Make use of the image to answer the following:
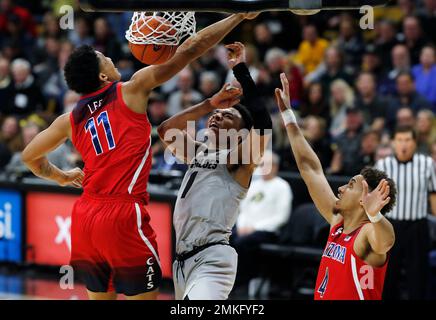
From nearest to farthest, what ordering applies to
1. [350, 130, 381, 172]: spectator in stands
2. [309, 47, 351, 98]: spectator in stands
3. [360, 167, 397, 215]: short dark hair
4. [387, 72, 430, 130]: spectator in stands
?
[360, 167, 397, 215]: short dark hair < [350, 130, 381, 172]: spectator in stands < [387, 72, 430, 130]: spectator in stands < [309, 47, 351, 98]: spectator in stands

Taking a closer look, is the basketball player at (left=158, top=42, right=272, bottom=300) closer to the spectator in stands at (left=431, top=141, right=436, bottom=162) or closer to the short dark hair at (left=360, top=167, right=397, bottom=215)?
the short dark hair at (left=360, top=167, right=397, bottom=215)

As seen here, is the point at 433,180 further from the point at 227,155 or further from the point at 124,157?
the point at 124,157

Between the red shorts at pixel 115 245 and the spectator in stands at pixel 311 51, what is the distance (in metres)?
7.75

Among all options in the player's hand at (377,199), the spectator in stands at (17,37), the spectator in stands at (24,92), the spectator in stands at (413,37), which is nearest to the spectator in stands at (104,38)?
the spectator in stands at (24,92)

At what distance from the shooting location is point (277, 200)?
1018cm

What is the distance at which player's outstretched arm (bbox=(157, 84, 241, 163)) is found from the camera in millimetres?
6169

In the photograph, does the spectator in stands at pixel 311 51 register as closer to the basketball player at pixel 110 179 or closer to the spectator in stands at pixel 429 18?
the spectator in stands at pixel 429 18

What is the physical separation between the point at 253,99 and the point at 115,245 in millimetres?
1235

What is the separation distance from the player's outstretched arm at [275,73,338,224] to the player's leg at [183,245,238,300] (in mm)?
645

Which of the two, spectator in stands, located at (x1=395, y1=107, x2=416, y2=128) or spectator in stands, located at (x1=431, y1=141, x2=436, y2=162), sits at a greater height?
spectator in stands, located at (x1=395, y1=107, x2=416, y2=128)

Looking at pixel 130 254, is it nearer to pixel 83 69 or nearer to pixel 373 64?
pixel 83 69

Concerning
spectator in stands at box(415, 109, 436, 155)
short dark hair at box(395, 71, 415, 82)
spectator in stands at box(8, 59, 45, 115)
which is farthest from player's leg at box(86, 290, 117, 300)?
spectator in stands at box(8, 59, 45, 115)

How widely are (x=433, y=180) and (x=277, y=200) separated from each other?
1711 millimetres

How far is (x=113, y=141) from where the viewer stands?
5750mm
